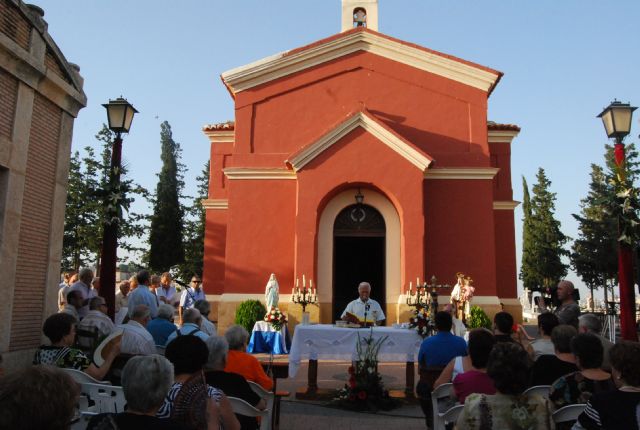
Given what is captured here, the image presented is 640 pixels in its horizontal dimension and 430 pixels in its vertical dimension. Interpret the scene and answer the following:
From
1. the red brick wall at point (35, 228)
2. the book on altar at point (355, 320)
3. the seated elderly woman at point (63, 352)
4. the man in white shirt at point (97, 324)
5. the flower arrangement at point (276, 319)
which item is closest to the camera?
the seated elderly woman at point (63, 352)

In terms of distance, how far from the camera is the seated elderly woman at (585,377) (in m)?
3.77

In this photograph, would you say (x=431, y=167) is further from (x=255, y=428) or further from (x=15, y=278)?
(x=255, y=428)

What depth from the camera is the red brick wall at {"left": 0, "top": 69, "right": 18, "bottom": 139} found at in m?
7.36

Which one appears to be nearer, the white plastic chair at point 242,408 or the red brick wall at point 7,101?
the white plastic chair at point 242,408

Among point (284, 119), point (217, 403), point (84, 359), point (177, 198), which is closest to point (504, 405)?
point (217, 403)

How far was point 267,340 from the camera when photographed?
13570 mm

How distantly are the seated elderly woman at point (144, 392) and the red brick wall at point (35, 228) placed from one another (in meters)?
5.97

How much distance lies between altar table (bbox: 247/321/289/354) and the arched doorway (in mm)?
3623

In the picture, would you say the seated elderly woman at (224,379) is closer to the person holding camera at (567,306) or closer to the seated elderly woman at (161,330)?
the seated elderly woman at (161,330)

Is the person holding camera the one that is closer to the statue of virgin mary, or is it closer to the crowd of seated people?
the crowd of seated people

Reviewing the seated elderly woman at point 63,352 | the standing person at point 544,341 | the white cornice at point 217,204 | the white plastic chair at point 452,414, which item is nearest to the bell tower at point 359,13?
the white cornice at point 217,204

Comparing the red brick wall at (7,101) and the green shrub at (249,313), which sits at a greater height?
the red brick wall at (7,101)

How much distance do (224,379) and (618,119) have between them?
738cm

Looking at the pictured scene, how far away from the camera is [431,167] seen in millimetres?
16125
